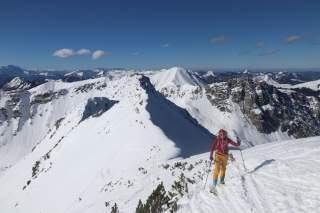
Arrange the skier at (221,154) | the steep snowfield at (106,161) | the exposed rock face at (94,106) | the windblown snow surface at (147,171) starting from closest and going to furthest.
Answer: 1. the windblown snow surface at (147,171)
2. the skier at (221,154)
3. the steep snowfield at (106,161)
4. the exposed rock face at (94,106)

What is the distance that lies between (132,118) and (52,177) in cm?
1685

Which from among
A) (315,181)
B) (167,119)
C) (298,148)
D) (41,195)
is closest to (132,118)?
(167,119)

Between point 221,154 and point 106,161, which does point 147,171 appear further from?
point 221,154

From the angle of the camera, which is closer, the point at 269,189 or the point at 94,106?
the point at 269,189

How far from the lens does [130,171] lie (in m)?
34.9

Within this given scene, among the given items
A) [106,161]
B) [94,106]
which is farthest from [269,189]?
[94,106]

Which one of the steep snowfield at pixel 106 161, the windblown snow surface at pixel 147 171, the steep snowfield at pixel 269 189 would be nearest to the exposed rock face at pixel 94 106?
the windblown snow surface at pixel 147 171

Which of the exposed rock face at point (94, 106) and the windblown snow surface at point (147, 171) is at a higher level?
the windblown snow surface at point (147, 171)

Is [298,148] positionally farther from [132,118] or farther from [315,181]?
[132,118]

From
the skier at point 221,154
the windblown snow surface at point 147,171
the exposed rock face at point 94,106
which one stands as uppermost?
the skier at point 221,154

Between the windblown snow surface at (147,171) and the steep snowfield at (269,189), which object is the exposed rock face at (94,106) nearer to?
the windblown snow surface at (147,171)

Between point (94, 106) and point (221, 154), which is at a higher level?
point (221, 154)

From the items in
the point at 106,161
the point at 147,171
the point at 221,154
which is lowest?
the point at 106,161

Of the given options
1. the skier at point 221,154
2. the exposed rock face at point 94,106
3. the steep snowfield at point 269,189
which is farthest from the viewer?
the exposed rock face at point 94,106
